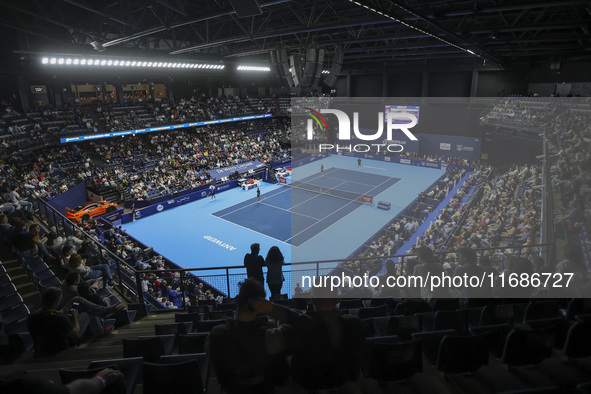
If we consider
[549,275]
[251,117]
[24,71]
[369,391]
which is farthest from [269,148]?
[369,391]

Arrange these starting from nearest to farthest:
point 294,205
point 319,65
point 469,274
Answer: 1. point 469,274
2. point 319,65
3. point 294,205

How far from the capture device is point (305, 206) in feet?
99.4

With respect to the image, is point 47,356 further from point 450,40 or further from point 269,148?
point 269,148

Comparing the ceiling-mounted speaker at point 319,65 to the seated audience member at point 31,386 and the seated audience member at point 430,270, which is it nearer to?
the seated audience member at point 430,270

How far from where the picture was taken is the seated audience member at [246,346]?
116 inches

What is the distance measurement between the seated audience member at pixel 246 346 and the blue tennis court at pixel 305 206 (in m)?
20.3

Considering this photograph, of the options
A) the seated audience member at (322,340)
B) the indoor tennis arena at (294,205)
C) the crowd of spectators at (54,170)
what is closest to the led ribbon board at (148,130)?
the indoor tennis arena at (294,205)

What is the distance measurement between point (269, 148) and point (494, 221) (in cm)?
3142

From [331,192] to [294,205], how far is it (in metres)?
4.92

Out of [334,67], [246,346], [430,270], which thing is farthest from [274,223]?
[246,346]

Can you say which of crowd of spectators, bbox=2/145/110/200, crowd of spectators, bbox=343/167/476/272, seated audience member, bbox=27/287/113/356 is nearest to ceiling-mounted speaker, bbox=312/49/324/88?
crowd of spectators, bbox=343/167/476/272

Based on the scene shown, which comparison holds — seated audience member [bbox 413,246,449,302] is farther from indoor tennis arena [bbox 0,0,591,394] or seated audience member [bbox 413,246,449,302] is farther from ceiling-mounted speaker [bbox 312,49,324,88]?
ceiling-mounted speaker [bbox 312,49,324,88]

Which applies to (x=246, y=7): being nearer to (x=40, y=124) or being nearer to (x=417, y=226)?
(x=417, y=226)

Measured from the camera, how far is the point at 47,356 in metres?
5.19
